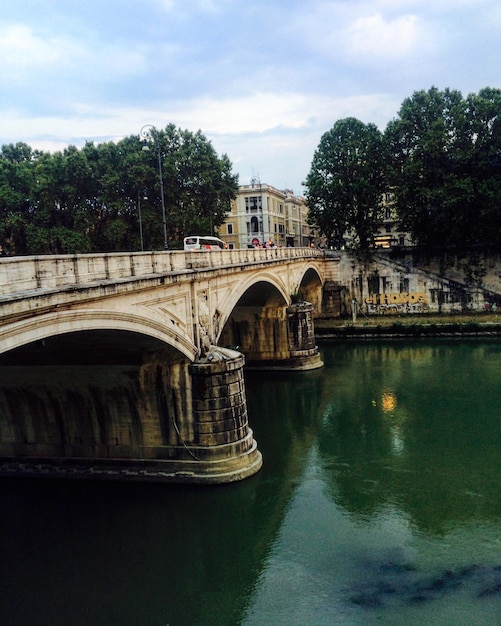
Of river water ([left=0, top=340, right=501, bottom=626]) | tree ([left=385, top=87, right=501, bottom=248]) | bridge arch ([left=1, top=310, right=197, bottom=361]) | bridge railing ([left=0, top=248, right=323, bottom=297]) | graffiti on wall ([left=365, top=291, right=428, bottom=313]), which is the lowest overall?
river water ([left=0, top=340, right=501, bottom=626])

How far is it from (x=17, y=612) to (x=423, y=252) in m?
38.9

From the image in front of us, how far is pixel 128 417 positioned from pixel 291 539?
6236 millimetres

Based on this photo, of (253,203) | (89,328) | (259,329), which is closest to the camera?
(89,328)

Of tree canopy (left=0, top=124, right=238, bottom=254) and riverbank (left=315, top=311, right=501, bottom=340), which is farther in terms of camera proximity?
tree canopy (left=0, top=124, right=238, bottom=254)

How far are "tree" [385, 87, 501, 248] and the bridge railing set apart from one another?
25662mm

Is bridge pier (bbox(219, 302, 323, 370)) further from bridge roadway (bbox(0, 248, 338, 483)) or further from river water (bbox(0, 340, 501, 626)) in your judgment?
bridge roadway (bbox(0, 248, 338, 483))

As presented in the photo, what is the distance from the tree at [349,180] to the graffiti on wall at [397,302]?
422cm

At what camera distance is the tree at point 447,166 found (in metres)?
39.2

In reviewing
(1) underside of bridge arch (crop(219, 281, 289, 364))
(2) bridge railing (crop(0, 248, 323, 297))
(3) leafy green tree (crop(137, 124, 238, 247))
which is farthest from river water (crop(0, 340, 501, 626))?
(3) leafy green tree (crop(137, 124, 238, 247))

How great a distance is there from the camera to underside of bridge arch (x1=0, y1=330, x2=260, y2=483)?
16984 mm

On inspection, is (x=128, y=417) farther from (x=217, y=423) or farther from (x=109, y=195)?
(x=109, y=195)

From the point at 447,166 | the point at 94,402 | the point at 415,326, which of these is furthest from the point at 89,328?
the point at 447,166

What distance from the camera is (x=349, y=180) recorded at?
44.4 metres

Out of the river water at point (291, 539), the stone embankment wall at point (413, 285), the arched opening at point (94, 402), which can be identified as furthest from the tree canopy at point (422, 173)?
the arched opening at point (94, 402)
